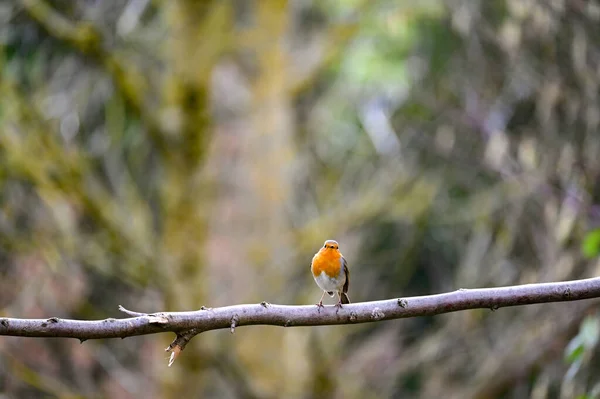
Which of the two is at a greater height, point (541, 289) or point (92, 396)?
point (92, 396)

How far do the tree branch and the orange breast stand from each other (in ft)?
3.32

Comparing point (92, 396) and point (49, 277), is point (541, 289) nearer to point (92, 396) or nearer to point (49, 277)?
point (92, 396)

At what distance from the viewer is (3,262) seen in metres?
8.86

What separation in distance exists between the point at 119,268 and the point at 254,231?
1362 mm

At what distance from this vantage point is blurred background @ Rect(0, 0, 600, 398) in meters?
5.99

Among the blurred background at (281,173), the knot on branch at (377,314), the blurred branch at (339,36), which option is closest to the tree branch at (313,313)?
the knot on branch at (377,314)

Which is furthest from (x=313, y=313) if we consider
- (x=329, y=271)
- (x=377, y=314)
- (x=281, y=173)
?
(x=281, y=173)

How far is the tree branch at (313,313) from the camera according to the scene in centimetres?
219

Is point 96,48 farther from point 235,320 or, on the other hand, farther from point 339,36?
point 235,320

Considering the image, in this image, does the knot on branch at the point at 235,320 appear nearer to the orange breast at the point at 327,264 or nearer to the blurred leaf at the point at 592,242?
the orange breast at the point at 327,264

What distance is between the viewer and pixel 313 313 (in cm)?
245

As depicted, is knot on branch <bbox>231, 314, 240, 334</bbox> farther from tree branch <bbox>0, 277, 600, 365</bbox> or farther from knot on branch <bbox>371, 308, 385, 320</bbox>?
knot on branch <bbox>371, 308, 385, 320</bbox>

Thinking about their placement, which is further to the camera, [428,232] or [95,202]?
[428,232]

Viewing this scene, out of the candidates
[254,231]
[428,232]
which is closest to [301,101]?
[428,232]
